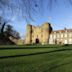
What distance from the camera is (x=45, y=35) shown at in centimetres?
12800

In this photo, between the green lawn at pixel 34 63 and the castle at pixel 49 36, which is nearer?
the green lawn at pixel 34 63

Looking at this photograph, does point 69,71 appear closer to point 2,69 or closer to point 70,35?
point 2,69

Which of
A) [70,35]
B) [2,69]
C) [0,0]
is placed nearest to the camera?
[0,0]

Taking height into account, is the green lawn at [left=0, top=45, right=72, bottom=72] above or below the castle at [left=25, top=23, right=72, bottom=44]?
below

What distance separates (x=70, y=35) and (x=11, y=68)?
118194 mm

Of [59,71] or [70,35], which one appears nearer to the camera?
[59,71]

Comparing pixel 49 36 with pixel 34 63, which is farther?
pixel 49 36

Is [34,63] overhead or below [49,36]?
below

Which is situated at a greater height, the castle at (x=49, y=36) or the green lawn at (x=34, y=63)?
the castle at (x=49, y=36)

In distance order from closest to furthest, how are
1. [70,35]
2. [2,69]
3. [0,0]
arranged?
1. [0,0]
2. [2,69]
3. [70,35]

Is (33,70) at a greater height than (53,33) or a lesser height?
lesser

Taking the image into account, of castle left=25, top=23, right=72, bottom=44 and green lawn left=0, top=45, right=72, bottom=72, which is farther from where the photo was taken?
castle left=25, top=23, right=72, bottom=44

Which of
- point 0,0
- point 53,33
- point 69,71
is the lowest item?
point 69,71

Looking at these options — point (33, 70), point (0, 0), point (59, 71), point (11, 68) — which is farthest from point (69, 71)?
point (0, 0)
